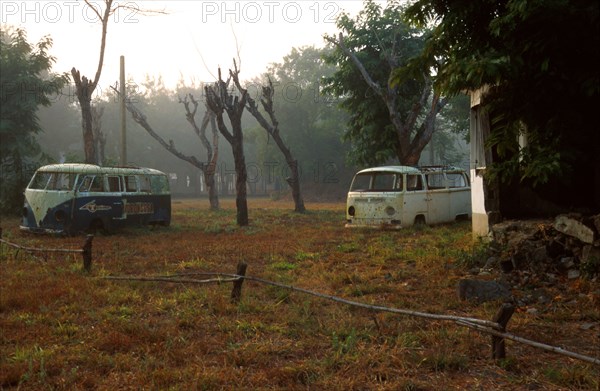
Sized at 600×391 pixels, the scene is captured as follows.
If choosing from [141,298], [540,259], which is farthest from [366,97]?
[141,298]

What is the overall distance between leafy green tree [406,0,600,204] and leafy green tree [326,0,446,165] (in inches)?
534

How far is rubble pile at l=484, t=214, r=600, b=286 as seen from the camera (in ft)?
26.8

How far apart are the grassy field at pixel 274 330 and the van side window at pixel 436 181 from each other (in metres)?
5.87

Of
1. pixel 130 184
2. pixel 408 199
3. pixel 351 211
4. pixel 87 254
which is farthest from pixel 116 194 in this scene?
pixel 408 199

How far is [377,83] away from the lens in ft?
70.7

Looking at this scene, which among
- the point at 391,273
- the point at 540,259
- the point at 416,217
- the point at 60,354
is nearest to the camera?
the point at 60,354

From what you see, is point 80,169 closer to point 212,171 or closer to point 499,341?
point 499,341

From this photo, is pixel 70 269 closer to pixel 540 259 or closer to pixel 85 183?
pixel 85 183

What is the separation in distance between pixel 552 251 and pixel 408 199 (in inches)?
281

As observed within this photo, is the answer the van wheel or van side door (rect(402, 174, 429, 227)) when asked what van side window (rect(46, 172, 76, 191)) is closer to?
van side door (rect(402, 174, 429, 227))

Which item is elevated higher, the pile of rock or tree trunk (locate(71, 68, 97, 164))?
tree trunk (locate(71, 68, 97, 164))

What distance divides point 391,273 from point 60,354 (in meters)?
6.03

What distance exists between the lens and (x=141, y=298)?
25.6 ft

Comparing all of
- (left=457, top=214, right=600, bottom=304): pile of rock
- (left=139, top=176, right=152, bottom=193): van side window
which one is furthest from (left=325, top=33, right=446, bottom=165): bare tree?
(left=457, top=214, right=600, bottom=304): pile of rock
